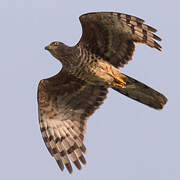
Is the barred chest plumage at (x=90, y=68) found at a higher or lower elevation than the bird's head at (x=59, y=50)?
lower

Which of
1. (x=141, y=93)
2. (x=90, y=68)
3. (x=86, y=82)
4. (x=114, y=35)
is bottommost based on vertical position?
(x=141, y=93)

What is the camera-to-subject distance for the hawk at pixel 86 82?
11.5 meters

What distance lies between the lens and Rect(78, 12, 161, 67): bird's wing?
37.2 feet

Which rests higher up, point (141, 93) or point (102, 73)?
point (102, 73)

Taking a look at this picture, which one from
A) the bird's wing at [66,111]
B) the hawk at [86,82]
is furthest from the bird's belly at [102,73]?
the bird's wing at [66,111]

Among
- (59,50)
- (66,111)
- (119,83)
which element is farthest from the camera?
(66,111)

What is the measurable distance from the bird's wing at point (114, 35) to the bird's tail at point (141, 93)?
522mm

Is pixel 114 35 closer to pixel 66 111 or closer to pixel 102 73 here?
pixel 102 73

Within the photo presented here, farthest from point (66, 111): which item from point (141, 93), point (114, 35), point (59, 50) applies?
point (114, 35)

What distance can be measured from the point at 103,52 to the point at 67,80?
49.7 inches

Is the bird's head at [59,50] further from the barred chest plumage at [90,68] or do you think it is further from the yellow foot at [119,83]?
the yellow foot at [119,83]

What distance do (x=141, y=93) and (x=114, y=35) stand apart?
63.8 inches

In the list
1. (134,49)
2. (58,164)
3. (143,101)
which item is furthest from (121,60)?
(58,164)

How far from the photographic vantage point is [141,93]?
12.4 metres
